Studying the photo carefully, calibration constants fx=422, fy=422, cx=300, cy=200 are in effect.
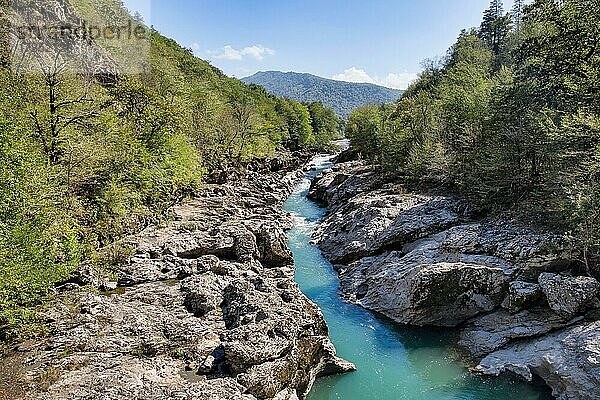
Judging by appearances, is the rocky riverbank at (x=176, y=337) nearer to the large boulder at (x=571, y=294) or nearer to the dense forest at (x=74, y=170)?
the dense forest at (x=74, y=170)

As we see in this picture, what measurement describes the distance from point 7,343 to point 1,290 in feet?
7.15

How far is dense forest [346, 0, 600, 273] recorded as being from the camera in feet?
68.6

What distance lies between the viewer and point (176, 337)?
16250 mm

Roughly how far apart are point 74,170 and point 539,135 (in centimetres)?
2648

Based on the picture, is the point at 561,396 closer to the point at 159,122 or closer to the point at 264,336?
the point at 264,336

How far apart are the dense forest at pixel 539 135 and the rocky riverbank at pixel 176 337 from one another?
44.3 feet

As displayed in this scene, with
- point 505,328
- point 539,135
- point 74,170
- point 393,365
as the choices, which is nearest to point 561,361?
point 505,328

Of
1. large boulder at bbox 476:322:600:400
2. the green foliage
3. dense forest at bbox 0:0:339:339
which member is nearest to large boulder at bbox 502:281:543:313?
large boulder at bbox 476:322:600:400

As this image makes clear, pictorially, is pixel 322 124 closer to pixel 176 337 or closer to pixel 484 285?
pixel 484 285

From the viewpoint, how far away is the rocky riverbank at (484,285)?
56.3 feet

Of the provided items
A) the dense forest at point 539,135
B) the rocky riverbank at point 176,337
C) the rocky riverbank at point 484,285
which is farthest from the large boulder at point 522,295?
the rocky riverbank at point 176,337

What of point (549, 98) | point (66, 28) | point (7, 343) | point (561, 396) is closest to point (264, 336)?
point (7, 343)

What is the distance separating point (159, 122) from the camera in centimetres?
3494

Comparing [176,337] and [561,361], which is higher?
[176,337]
